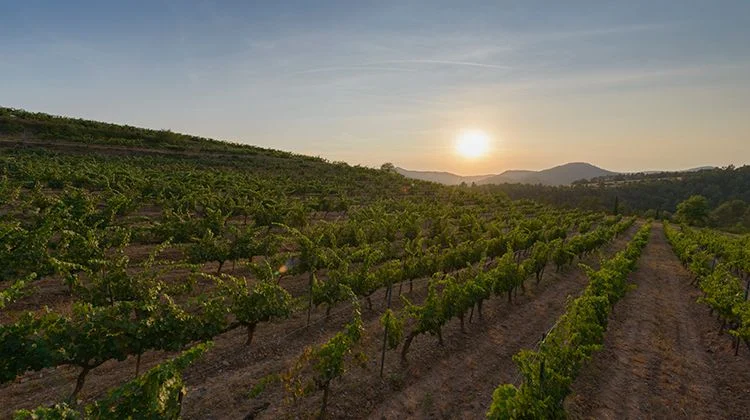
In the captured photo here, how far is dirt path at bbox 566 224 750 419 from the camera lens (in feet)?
37.9

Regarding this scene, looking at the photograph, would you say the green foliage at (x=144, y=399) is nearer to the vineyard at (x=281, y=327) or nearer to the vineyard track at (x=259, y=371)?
the vineyard at (x=281, y=327)

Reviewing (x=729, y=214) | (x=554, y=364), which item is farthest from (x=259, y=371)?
(x=729, y=214)

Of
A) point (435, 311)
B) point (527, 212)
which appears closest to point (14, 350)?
point (435, 311)

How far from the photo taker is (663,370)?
13.7 m

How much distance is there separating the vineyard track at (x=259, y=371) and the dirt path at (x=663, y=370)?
2.59m

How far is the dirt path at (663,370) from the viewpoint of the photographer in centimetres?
1156

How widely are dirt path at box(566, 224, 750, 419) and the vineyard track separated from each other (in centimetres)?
259

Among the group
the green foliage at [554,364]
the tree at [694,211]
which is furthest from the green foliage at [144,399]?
the tree at [694,211]

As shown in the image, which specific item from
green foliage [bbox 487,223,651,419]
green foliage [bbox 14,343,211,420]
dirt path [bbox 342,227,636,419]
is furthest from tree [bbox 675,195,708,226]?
green foliage [bbox 14,343,211,420]

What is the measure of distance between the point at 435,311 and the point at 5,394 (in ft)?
36.4

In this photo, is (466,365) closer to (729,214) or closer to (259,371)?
(259,371)

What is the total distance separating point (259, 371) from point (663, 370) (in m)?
13.0

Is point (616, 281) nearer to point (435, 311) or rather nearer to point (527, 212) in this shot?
point (435, 311)

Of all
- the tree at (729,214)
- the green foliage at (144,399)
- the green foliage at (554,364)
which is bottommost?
the tree at (729,214)
